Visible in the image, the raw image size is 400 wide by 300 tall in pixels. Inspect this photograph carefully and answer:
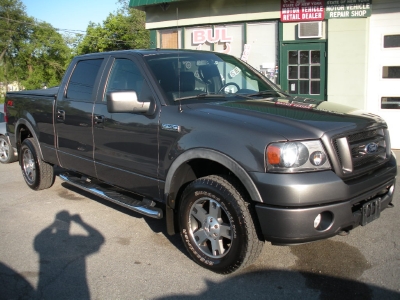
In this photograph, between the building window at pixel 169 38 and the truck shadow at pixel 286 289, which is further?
the building window at pixel 169 38

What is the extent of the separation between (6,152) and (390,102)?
27.1 ft

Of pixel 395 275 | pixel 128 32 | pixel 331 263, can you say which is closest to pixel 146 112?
pixel 331 263

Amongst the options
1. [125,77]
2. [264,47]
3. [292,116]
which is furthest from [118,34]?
[292,116]

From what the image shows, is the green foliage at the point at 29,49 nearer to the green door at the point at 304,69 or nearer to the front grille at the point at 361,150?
the green door at the point at 304,69

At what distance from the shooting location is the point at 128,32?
34375mm

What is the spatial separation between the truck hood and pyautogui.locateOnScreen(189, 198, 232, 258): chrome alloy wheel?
2.51ft

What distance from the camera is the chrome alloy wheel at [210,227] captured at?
3.69 meters

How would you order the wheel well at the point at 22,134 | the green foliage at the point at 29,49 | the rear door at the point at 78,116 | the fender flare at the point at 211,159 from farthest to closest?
1. the green foliage at the point at 29,49
2. the wheel well at the point at 22,134
3. the rear door at the point at 78,116
4. the fender flare at the point at 211,159

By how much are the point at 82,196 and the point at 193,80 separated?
2871mm

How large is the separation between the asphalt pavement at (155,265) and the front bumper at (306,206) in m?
0.55

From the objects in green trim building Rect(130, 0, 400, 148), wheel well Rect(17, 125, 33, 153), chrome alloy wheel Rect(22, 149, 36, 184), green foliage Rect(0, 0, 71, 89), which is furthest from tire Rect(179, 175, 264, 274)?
green foliage Rect(0, 0, 71, 89)

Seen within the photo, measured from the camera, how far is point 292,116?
3.58 metres

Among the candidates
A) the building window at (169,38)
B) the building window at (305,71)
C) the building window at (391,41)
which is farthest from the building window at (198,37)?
the building window at (391,41)

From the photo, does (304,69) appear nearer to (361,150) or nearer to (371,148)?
(371,148)
